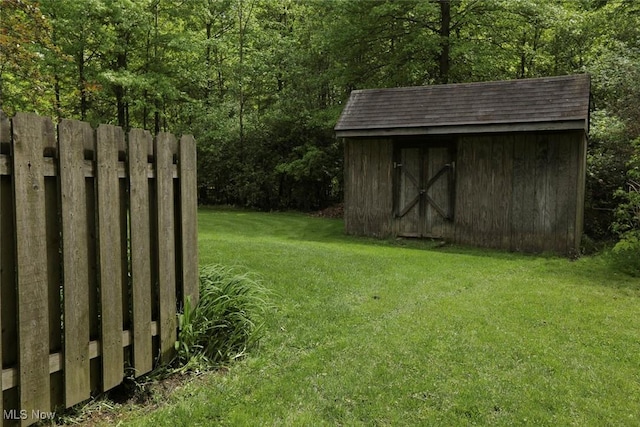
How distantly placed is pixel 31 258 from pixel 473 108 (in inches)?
392

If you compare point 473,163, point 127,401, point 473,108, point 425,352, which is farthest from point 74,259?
point 473,108

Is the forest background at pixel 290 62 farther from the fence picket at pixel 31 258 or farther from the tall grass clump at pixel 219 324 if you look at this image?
the fence picket at pixel 31 258

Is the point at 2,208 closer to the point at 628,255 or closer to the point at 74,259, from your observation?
the point at 74,259

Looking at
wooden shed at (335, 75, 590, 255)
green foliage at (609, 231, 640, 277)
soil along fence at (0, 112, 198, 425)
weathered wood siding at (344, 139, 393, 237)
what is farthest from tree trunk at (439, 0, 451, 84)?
soil along fence at (0, 112, 198, 425)

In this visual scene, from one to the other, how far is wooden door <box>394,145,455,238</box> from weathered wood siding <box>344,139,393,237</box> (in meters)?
0.25

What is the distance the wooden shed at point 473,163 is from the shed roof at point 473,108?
0.02 metres

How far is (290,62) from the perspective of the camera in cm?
2017

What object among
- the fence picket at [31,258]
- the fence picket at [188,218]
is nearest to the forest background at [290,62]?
the fence picket at [188,218]

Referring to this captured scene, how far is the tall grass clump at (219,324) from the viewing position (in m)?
3.74

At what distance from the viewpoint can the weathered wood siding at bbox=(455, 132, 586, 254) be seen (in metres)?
9.72

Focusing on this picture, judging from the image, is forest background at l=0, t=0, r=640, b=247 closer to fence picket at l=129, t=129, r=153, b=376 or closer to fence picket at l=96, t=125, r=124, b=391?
fence picket at l=129, t=129, r=153, b=376

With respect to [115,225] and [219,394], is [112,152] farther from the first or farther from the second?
[219,394]

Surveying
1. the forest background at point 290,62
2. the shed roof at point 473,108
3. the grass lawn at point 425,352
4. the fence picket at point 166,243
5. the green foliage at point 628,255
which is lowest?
the grass lawn at point 425,352

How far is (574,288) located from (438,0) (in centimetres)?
1293
